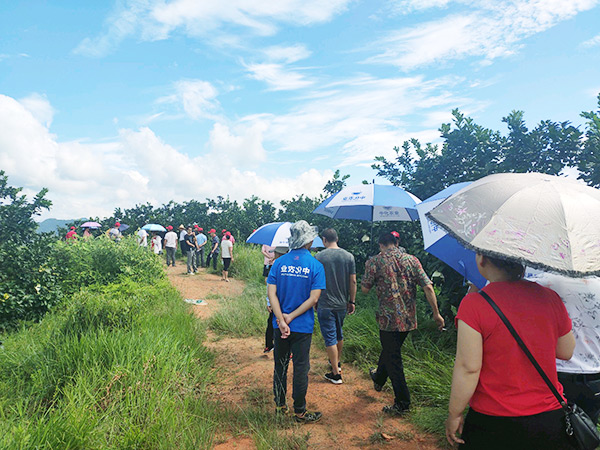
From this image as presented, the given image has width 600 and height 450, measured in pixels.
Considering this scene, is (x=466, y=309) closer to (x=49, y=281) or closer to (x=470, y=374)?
(x=470, y=374)

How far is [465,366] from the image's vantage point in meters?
1.77

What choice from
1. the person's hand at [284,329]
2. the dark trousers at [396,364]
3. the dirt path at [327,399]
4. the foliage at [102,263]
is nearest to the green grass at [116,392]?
the dirt path at [327,399]

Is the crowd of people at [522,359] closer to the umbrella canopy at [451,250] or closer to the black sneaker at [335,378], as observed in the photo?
the umbrella canopy at [451,250]

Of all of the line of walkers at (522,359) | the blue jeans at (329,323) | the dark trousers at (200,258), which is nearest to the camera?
the line of walkers at (522,359)

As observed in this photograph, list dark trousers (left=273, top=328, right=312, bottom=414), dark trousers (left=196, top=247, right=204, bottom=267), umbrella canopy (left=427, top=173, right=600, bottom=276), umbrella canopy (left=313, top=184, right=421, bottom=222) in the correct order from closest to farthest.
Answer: umbrella canopy (left=427, top=173, right=600, bottom=276) < dark trousers (left=273, top=328, right=312, bottom=414) < umbrella canopy (left=313, top=184, right=421, bottom=222) < dark trousers (left=196, top=247, right=204, bottom=267)

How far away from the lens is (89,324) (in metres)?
4.81

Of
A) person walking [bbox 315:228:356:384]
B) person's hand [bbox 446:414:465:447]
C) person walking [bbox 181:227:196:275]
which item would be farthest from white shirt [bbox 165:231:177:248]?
person's hand [bbox 446:414:465:447]

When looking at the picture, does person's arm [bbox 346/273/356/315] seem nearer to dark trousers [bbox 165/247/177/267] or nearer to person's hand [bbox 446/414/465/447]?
person's hand [bbox 446/414/465/447]

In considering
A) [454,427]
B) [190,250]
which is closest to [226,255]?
[190,250]

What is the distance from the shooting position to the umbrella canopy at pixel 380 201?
551 cm

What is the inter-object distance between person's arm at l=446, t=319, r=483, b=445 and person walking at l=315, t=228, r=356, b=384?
2851 millimetres

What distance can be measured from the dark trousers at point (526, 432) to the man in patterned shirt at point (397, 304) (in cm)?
201

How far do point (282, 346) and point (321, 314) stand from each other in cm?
105

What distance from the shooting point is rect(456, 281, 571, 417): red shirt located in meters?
1.73
